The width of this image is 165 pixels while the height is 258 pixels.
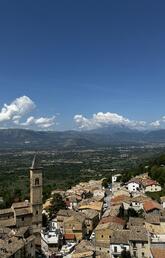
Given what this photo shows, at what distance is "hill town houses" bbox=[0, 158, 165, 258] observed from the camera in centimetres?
3716

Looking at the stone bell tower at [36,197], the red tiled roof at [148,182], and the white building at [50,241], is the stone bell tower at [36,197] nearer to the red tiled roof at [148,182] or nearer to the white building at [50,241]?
the white building at [50,241]

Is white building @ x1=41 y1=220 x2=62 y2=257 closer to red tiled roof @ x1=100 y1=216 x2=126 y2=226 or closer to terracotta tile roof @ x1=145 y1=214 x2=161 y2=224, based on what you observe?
red tiled roof @ x1=100 y1=216 x2=126 y2=226

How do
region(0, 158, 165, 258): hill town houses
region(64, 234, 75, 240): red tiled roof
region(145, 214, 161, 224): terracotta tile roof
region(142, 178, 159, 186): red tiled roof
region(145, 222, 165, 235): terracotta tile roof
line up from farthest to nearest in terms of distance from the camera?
region(142, 178, 159, 186): red tiled roof < region(64, 234, 75, 240): red tiled roof < region(145, 214, 161, 224): terracotta tile roof < region(145, 222, 165, 235): terracotta tile roof < region(0, 158, 165, 258): hill town houses

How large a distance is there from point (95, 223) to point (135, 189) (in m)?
23.0

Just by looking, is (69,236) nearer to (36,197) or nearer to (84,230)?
(84,230)

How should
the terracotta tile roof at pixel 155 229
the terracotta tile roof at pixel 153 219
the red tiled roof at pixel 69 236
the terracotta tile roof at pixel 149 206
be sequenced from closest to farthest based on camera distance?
1. the terracotta tile roof at pixel 155 229
2. the terracotta tile roof at pixel 153 219
3. the red tiled roof at pixel 69 236
4. the terracotta tile roof at pixel 149 206

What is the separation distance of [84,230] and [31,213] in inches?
284

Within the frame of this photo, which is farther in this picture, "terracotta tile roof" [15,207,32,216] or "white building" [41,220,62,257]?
"terracotta tile roof" [15,207,32,216]

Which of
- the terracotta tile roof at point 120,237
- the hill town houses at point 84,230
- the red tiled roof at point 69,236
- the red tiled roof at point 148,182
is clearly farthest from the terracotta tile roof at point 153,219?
the red tiled roof at point 148,182

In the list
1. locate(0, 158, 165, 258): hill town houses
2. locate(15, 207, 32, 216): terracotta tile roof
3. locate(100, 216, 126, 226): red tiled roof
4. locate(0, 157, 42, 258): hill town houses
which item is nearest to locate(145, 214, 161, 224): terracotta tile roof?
locate(0, 158, 165, 258): hill town houses

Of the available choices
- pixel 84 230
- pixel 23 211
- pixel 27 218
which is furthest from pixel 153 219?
pixel 23 211

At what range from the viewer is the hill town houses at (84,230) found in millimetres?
37156

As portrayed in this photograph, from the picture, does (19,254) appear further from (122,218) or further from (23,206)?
(122,218)

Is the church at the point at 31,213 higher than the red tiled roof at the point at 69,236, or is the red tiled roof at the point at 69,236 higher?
the church at the point at 31,213
